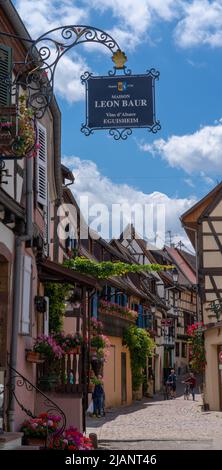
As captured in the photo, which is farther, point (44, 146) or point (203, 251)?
point (203, 251)

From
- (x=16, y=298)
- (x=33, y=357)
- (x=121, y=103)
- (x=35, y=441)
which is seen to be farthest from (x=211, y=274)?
(x=121, y=103)

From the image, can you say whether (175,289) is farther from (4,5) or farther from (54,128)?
(4,5)

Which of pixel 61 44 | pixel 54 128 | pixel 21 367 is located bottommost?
pixel 21 367

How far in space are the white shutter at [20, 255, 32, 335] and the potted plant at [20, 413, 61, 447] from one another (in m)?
1.30

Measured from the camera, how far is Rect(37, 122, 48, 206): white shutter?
12984 millimetres

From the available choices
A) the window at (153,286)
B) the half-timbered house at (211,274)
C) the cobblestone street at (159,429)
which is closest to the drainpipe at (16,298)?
the cobblestone street at (159,429)

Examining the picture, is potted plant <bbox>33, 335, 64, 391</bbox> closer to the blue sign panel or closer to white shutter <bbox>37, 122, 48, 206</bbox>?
white shutter <bbox>37, 122, 48, 206</bbox>

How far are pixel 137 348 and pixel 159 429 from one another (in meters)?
13.5

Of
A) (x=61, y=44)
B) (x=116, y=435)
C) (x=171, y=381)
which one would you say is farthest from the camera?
(x=171, y=381)

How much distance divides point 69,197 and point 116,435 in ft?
33.5

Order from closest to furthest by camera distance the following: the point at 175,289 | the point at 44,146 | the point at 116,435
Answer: the point at 44,146, the point at 116,435, the point at 175,289
